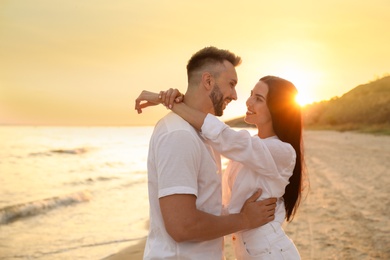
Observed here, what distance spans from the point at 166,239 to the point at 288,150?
1063 mm

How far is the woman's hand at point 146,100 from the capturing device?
307 centimetres

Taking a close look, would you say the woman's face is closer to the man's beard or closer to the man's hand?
the man's beard

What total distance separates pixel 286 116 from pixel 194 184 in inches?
43.9

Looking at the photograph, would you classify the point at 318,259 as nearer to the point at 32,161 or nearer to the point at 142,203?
the point at 142,203

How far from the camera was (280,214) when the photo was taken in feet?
10.3

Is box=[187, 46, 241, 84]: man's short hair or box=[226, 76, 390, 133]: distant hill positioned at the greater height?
box=[226, 76, 390, 133]: distant hill

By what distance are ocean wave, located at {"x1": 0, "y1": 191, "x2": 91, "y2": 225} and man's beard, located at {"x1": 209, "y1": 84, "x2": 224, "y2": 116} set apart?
37.3 feet

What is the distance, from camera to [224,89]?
2980 mm

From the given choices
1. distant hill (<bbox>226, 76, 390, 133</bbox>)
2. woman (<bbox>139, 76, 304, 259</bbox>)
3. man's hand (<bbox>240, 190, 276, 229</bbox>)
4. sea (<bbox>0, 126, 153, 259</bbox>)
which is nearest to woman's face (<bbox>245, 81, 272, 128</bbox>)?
woman (<bbox>139, 76, 304, 259</bbox>)

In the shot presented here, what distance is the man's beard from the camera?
2949 mm

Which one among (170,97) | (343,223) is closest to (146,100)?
(170,97)

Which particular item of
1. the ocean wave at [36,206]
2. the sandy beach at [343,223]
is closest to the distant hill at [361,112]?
the ocean wave at [36,206]

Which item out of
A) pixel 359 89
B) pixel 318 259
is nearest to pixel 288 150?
pixel 318 259

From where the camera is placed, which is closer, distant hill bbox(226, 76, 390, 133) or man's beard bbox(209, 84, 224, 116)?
man's beard bbox(209, 84, 224, 116)
